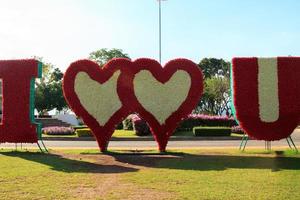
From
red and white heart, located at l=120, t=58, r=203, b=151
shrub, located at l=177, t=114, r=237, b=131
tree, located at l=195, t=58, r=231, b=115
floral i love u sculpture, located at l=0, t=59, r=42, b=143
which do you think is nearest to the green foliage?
shrub, located at l=177, t=114, r=237, b=131

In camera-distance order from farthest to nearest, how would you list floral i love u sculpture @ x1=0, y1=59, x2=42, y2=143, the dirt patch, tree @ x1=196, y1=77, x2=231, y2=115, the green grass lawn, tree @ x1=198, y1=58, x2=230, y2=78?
1. tree @ x1=198, y1=58, x2=230, y2=78
2. tree @ x1=196, y1=77, x2=231, y2=115
3. floral i love u sculpture @ x1=0, y1=59, x2=42, y2=143
4. the green grass lawn
5. the dirt patch

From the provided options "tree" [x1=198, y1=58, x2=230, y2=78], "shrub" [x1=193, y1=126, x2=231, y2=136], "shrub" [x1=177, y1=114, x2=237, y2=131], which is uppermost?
"tree" [x1=198, y1=58, x2=230, y2=78]

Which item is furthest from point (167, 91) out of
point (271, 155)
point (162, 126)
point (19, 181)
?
point (19, 181)

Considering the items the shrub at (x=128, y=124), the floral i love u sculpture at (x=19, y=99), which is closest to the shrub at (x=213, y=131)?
the shrub at (x=128, y=124)

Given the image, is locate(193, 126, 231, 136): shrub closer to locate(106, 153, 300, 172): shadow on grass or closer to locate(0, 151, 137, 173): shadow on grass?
locate(106, 153, 300, 172): shadow on grass

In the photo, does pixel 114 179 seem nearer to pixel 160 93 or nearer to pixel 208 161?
pixel 208 161

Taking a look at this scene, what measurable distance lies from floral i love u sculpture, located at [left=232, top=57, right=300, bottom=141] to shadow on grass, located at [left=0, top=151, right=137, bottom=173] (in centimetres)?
610

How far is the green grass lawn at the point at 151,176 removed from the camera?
1010cm

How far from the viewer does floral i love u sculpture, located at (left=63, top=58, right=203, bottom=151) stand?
61.1ft

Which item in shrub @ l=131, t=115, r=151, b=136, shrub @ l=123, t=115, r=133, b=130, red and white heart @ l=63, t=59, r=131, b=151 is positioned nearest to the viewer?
red and white heart @ l=63, t=59, r=131, b=151

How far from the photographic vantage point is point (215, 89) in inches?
2781

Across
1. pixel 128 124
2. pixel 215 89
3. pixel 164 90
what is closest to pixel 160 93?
pixel 164 90

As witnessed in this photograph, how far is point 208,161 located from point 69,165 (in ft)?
14.5

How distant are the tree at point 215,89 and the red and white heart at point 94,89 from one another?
1930 inches
